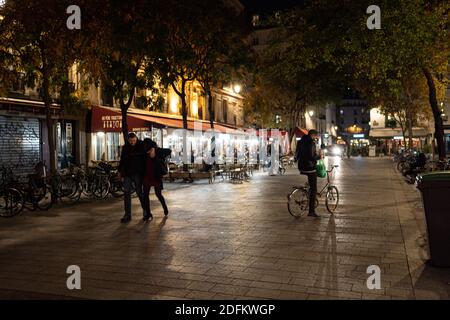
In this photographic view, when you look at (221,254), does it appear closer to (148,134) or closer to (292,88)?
(148,134)

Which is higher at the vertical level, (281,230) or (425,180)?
(425,180)

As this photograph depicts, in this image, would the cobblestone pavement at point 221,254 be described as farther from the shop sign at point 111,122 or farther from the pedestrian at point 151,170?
the shop sign at point 111,122

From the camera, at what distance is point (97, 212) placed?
11375 mm

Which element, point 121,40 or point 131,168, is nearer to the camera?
point 131,168

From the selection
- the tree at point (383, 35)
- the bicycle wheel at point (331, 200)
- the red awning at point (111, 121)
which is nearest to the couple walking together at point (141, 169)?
the bicycle wheel at point (331, 200)

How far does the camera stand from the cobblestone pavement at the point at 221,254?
517 centimetres

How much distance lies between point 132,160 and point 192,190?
6695 mm

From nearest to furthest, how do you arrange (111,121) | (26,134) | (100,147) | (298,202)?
(298,202) → (26,134) → (111,121) → (100,147)

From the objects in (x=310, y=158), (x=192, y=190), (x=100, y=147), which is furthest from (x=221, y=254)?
(x=100, y=147)

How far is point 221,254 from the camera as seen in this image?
680 cm

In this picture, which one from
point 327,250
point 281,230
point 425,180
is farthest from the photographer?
point 281,230

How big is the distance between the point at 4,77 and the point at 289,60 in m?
8.61

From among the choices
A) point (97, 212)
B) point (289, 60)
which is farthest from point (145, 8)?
point (97, 212)
